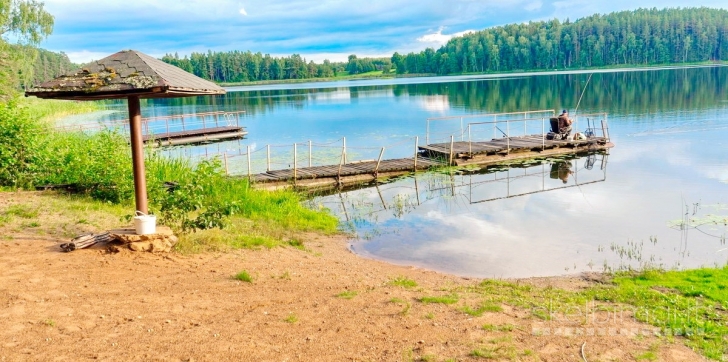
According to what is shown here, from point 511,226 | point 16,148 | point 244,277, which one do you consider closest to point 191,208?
point 244,277

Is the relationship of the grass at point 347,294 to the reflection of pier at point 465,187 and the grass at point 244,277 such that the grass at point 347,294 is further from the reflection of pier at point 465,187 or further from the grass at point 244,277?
the reflection of pier at point 465,187

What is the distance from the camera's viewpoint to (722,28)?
11000cm

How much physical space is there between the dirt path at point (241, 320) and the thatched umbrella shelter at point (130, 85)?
1.58 metres

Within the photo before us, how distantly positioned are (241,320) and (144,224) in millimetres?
3002

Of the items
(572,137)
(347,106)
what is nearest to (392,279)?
(572,137)

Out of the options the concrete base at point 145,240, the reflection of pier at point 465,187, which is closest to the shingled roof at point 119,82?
the concrete base at point 145,240

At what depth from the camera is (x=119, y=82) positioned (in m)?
7.14

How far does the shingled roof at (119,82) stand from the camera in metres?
7.03

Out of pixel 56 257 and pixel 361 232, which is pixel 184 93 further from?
pixel 361 232

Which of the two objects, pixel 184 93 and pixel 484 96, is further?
pixel 484 96

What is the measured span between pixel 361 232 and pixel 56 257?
6.66m

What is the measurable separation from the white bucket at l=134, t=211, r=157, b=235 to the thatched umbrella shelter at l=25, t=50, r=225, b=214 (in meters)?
0.20

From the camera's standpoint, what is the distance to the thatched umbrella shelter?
23.1 feet

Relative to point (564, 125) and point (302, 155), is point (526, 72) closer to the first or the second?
point (564, 125)
